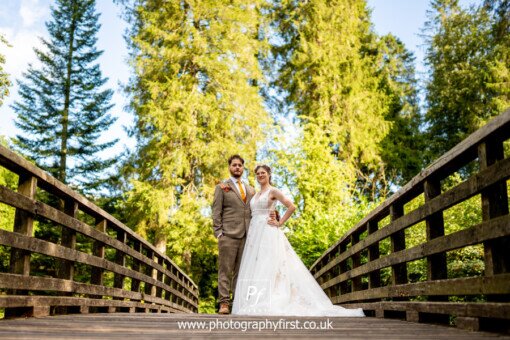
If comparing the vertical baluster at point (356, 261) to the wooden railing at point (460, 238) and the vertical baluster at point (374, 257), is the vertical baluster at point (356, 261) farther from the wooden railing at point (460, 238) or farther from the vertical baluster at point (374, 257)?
the wooden railing at point (460, 238)

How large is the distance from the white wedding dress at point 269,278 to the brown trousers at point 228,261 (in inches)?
5.4

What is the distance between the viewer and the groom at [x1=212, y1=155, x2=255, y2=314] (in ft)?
23.2

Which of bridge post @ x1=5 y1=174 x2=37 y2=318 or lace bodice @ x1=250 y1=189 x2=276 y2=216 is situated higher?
lace bodice @ x1=250 y1=189 x2=276 y2=216

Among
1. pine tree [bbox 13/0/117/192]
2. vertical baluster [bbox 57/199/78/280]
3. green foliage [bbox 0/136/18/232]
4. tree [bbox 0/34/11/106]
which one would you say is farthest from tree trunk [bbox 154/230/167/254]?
vertical baluster [bbox 57/199/78/280]

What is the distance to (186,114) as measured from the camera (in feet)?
64.8

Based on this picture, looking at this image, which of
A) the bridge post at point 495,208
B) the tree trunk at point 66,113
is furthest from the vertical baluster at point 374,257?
the tree trunk at point 66,113

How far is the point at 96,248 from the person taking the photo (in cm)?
609

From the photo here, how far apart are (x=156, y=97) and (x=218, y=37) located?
3.20m

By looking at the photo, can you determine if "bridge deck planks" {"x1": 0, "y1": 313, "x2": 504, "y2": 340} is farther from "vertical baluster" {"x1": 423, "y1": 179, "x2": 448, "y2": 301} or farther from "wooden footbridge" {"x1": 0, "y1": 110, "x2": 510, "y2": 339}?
"vertical baluster" {"x1": 423, "y1": 179, "x2": 448, "y2": 301}

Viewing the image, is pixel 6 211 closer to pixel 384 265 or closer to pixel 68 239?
pixel 68 239

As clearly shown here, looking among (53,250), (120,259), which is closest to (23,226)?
(53,250)

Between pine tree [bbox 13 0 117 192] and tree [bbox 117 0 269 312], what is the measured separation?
9985 millimetres

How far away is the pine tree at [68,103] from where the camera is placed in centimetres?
2936

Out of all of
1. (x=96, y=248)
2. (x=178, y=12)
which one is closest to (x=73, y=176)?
(x=178, y=12)
